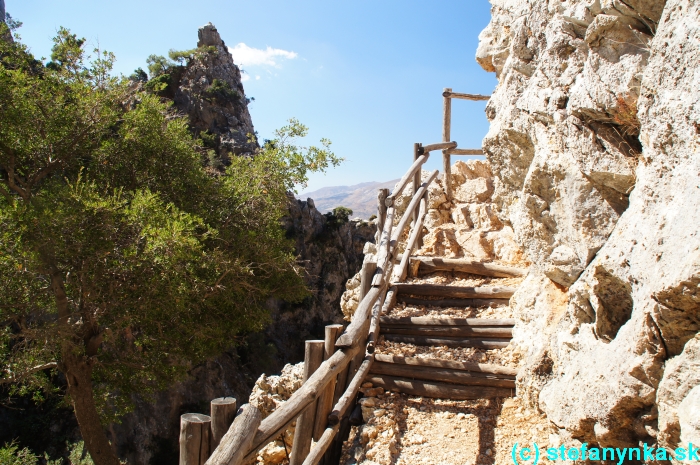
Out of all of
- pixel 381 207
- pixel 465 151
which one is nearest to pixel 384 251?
pixel 381 207

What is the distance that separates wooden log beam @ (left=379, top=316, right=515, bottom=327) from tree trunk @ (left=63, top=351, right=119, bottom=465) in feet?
16.6

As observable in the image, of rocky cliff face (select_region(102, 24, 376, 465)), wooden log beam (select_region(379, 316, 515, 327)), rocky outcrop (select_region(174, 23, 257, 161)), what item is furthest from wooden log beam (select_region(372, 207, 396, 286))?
rocky outcrop (select_region(174, 23, 257, 161))

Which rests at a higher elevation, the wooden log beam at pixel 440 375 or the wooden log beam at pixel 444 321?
the wooden log beam at pixel 444 321

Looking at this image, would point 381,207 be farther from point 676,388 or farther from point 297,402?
point 676,388

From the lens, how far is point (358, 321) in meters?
4.66

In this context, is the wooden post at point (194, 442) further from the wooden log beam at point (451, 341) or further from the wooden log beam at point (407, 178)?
the wooden log beam at point (407, 178)

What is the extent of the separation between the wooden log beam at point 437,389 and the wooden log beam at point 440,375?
1.9 inches

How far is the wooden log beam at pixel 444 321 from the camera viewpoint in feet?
18.1

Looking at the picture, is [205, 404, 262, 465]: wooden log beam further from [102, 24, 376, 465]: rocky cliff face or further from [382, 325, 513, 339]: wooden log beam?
[102, 24, 376, 465]: rocky cliff face

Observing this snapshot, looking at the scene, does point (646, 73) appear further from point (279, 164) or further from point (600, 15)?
point (279, 164)

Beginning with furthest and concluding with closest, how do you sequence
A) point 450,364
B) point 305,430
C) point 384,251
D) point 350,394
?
1. point 384,251
2. point 450,364
3. point 350,394
4. point 305,430

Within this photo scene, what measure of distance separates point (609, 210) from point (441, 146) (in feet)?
18.8

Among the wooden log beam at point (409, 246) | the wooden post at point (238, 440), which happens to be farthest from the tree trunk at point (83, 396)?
the wooden post at point (238, 440)

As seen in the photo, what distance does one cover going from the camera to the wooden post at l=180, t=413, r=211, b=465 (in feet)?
8.43
